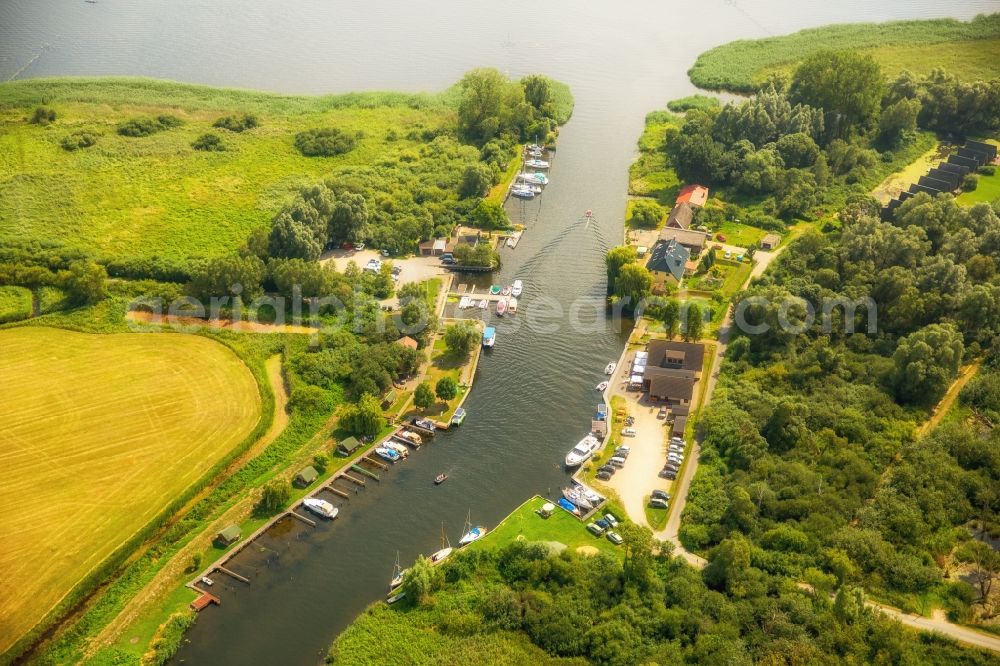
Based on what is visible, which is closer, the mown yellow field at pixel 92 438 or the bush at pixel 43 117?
the mown yellow field at pixel 92 438

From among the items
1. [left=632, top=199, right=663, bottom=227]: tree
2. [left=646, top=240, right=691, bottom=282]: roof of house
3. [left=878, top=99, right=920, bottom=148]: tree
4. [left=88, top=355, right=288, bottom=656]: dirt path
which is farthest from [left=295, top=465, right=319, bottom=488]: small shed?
[left=878, top=99, right=920, bottom=148]: tree

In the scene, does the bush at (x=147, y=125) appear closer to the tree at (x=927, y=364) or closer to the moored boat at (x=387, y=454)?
the moored boat at (x=387, y=454)

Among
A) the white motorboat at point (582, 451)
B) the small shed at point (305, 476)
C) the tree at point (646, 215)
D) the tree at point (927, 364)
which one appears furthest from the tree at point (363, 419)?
the tree at point (646, 215)

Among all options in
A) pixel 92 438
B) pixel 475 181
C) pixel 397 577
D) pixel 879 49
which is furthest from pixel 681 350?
pixel 879 49

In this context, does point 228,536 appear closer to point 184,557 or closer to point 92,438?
point 184,557

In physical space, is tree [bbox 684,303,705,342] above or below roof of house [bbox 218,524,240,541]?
above

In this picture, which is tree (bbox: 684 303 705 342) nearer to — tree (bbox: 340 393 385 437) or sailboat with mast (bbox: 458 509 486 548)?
sailboat with mast (bbox: 458 509 486 548)

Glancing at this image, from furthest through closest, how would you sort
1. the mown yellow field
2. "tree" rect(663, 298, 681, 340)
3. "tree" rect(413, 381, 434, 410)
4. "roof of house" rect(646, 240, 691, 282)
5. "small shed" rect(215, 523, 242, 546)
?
"roof of house" rect(646, 240, 691, 282)
"tree" rect(663, 298, 681, 340)
"tree" rect(413, 381, 434, 410)
"small shed" rect(215, 523, 242, 546)
the mown yellow field

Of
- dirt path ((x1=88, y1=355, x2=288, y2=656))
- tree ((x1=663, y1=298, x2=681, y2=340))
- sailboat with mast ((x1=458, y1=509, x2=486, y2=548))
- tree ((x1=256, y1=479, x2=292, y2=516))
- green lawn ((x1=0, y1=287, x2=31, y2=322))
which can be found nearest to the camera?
dirt path ((x1=88, y1=355, x2=288, y2=656))
